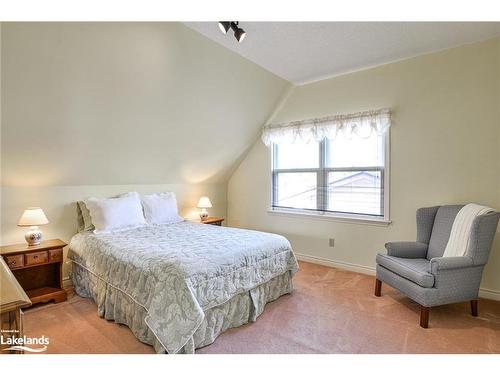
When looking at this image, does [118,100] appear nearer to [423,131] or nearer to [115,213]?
[115,213]

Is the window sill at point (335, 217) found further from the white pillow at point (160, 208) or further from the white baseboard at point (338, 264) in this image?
the white pillow at point (160, 208)

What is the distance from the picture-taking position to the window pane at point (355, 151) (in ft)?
11.5

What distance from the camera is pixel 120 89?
2.77m

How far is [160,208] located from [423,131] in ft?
10.7

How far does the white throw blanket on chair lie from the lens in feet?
8.13

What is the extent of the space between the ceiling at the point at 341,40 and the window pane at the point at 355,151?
879 mm

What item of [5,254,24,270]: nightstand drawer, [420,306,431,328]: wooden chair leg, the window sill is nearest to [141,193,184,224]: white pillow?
[5,254,24,270]: nightstand drawer

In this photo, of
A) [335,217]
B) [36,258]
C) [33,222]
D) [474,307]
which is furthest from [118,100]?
[474,307]

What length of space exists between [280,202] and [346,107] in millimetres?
1682

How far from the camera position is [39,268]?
9.62 feet

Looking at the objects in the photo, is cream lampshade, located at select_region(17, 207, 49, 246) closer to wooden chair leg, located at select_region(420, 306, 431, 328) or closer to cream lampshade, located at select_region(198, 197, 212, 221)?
cream lampshade, located at select_region(198, 197, 212, 221)

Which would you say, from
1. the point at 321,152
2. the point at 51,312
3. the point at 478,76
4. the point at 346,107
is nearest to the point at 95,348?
the point at 51,312

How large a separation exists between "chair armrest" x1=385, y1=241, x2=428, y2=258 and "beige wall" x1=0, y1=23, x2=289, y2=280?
2.49 metres
